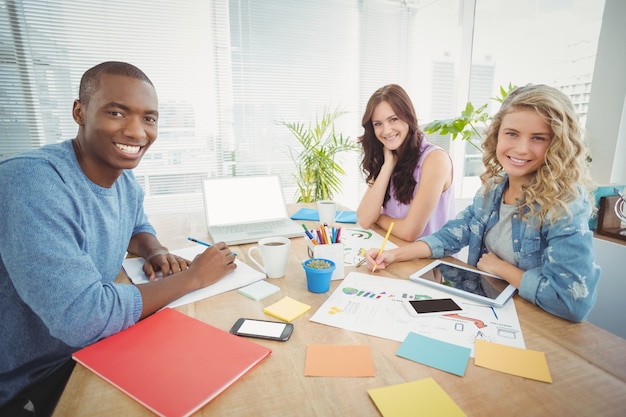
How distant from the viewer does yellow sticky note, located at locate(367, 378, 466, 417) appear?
1.68ft

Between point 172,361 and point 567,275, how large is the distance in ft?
2.89

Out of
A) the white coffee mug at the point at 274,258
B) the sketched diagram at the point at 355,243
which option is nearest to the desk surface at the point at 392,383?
the white coffee mug at the point at 274,258

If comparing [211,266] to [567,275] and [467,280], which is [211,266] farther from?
[567,275]

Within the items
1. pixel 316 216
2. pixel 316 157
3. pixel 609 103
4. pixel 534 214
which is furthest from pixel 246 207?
pixel 609 103

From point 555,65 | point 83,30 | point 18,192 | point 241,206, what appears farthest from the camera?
point 83,30

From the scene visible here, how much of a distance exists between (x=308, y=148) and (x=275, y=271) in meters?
2.43

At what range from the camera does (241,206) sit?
1.56 metres

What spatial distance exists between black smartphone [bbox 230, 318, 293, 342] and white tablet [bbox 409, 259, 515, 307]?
408mm

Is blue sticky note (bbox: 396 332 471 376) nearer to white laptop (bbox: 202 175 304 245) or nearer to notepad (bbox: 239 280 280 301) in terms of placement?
notepad (bbox: 239 280 280 301)

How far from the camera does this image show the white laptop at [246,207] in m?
1.46

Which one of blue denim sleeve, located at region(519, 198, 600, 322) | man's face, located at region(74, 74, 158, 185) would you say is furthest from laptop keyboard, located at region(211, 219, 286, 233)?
blue denim sleeve, located at region(519, 198, 600, 322)

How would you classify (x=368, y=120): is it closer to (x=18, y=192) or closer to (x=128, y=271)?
(x=128, y=271)

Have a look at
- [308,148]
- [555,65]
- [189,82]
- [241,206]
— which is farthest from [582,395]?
[189,82]

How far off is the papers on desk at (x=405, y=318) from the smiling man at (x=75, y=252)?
0.36m
